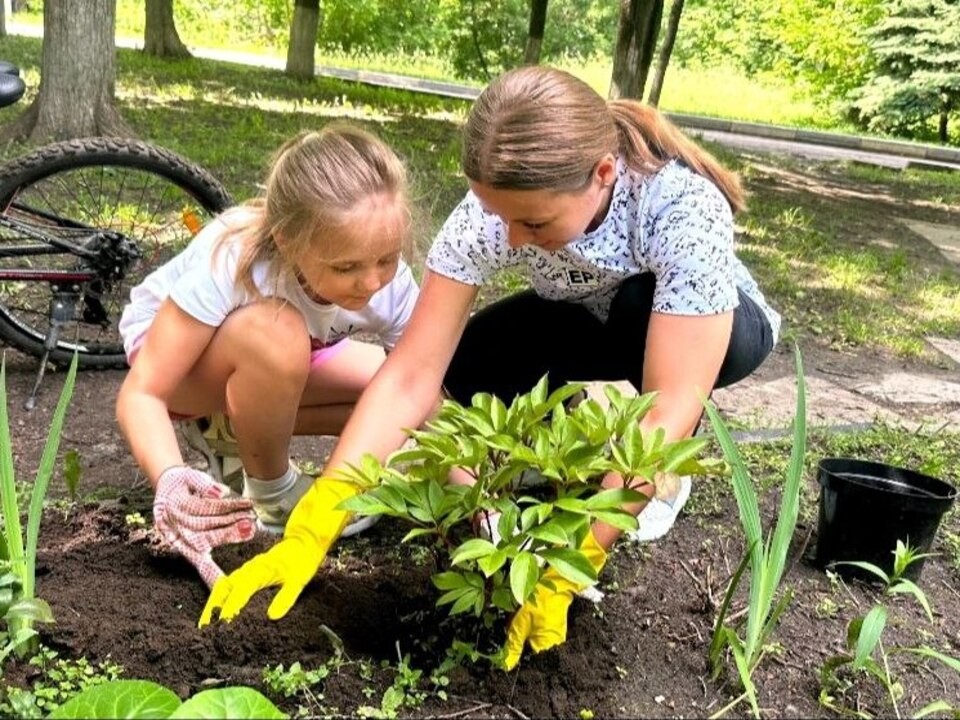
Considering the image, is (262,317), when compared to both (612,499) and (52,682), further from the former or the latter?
(612,499)

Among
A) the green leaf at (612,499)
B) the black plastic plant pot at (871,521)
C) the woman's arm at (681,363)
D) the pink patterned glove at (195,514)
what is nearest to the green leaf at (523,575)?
the green leaf at (612,499)

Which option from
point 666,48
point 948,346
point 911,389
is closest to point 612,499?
point 911,389

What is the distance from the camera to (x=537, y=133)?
5.46ft

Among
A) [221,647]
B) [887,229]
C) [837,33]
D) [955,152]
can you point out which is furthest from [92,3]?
[837,33]

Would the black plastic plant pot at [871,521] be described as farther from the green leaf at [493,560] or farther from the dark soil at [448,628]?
the green leaf at [493,560]

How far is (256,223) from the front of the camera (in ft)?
6.39

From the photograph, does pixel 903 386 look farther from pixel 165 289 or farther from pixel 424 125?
pixel 424 125

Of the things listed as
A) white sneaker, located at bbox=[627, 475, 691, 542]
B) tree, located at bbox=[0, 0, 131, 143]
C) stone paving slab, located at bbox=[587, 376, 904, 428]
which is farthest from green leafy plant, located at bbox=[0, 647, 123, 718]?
tree, located at bbox=[0, 0, 131, 143]

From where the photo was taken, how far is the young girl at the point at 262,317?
5.83ft

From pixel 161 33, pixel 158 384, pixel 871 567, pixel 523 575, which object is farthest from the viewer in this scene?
pixel 161 33

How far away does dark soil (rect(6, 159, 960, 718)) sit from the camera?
5.28ft

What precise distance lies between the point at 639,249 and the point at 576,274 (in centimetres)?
18

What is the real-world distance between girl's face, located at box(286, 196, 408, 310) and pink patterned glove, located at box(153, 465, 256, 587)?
401 mm

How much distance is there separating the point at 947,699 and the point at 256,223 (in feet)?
4.75
